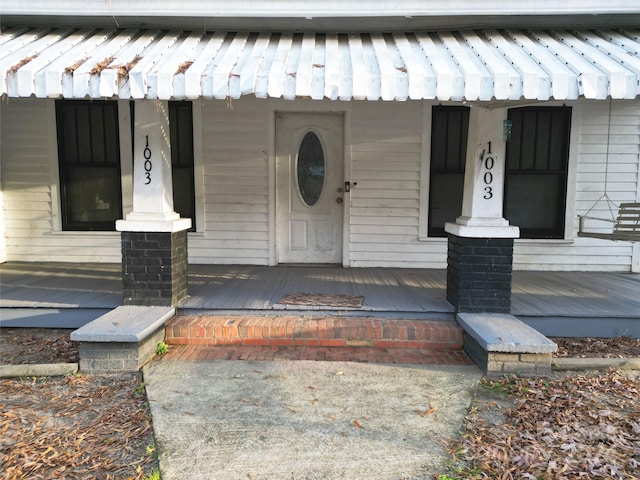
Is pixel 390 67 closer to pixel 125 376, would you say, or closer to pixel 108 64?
pixel 108 64

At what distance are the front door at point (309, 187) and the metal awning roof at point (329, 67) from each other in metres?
2.28

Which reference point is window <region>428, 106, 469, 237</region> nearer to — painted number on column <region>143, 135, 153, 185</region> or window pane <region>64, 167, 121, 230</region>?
painted number on column <region>143, 135, 153, 185</region>

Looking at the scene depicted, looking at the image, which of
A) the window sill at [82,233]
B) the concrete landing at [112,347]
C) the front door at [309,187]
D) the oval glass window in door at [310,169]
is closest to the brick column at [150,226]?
the concrete landing at [112,347]

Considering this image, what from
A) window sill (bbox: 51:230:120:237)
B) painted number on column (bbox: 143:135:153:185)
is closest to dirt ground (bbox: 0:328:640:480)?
painted number on column (bbox: 143:135:153:185)

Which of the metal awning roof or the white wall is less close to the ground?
the metal awning roof

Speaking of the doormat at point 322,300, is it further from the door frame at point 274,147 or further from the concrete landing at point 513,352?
the door frame at point 274,147

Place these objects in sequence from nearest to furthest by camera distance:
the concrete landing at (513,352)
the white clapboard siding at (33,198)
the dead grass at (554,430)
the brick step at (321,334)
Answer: the dead grass at (554,430) → the concrete landing at (513,352) → the brick step at (321,334) → the white clapboard siding at (33,198)

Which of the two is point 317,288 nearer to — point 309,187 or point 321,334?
point 321,334

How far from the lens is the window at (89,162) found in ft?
22.1

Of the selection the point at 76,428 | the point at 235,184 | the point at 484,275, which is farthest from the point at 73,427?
the point at 235,184

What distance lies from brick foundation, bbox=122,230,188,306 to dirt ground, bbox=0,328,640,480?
926 millimetres

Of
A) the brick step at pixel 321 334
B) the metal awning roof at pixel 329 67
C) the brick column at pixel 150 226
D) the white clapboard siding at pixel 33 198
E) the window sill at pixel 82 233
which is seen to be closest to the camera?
the metal awning roof at pixel 329 67

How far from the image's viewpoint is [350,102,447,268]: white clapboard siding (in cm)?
655

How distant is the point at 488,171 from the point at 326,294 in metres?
2.08
